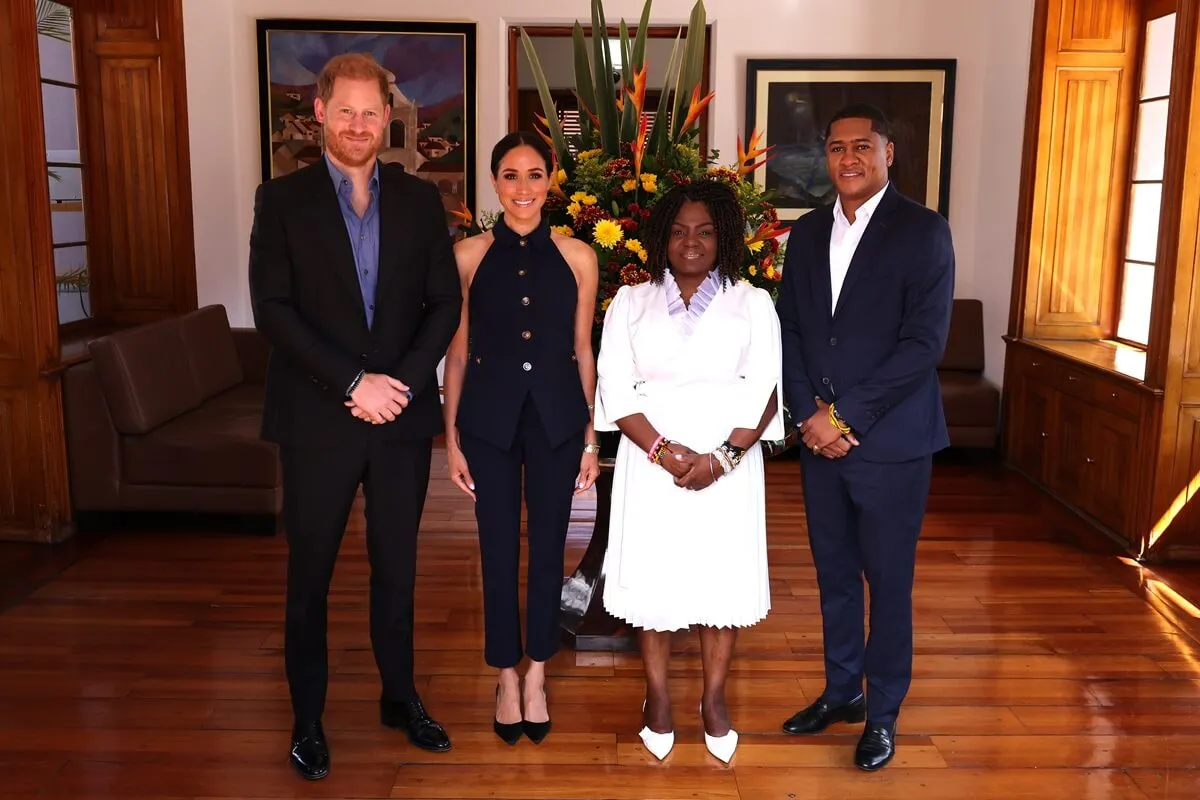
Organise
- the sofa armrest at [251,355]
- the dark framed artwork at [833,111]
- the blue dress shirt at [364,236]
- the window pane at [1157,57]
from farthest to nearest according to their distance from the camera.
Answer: the dark framed artwork at [833,111] < the sofa armrest at [251,355] < the window pane at [1157,57] < the blue dress shirt at [364,236]

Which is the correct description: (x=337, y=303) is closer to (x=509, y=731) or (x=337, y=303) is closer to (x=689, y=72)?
(x=509, y=731)

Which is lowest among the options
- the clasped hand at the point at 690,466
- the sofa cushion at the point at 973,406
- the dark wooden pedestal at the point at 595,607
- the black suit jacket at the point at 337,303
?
the dark wooden pedestal at the point at 595,607

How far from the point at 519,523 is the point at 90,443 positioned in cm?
268

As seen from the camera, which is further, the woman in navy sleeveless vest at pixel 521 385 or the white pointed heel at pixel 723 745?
the white pointed heel at pixel 723 745

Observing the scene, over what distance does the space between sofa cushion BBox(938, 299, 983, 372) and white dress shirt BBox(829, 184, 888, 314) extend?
386cm

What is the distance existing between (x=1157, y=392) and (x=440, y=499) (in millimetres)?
3125

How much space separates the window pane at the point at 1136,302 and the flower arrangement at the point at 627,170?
269 centimetres

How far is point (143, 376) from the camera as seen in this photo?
4.66 m

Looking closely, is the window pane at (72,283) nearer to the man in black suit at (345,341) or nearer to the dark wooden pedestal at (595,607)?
the dark wooden pedestal at (595,607)

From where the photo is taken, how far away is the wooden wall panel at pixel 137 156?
5738mm

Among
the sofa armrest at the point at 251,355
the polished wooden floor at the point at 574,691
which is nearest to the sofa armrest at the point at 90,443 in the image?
the polished wooden floor at the point at 574,691

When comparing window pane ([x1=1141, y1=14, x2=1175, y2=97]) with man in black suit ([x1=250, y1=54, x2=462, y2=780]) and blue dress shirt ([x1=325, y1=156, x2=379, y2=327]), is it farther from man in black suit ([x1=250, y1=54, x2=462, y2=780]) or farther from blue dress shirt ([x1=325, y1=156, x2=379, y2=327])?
blue dress shirt ([x1=325, y1=156, x2=379, y2=327])

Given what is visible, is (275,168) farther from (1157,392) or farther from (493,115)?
(1157,392)

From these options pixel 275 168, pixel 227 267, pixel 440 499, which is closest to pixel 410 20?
pixel 275 168
